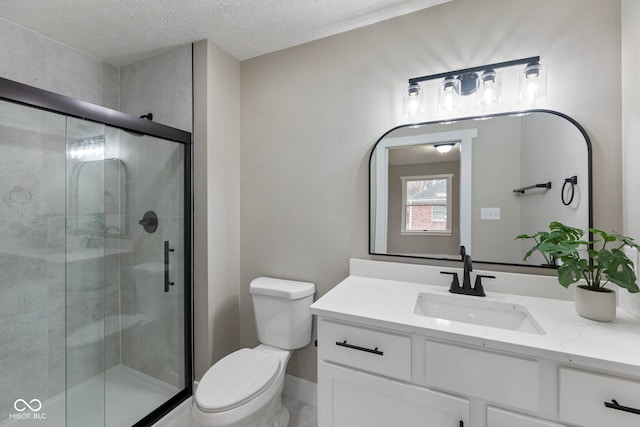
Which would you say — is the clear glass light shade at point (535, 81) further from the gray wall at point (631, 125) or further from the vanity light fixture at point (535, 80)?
the gray wall at point (631, 125)

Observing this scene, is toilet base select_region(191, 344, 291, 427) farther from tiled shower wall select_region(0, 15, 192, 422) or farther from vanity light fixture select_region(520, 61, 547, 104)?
vanity light fixture select_region(520, 61, 547, 104)

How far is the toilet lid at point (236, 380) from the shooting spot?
125cm

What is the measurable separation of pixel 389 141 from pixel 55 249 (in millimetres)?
2085

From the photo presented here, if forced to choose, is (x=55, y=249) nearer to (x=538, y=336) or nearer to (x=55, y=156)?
(x=55, y=156)

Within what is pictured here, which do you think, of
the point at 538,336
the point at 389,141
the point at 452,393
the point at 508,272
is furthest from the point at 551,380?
the point at 389,141

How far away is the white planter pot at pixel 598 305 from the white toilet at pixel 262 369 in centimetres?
129

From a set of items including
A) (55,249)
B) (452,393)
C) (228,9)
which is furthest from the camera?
(55,249)

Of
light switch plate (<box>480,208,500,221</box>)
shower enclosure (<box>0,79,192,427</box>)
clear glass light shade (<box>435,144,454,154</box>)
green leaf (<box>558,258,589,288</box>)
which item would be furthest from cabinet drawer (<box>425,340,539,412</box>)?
shower enclosure (<box>0,79,192,427</box>)

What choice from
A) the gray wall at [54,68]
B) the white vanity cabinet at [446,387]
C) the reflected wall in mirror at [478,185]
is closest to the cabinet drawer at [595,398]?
the white vanity cabinet at [446,387]

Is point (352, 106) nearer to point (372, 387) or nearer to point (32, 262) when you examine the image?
point (372, 387)

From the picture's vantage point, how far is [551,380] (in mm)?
868

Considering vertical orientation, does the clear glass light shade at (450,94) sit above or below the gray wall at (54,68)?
below

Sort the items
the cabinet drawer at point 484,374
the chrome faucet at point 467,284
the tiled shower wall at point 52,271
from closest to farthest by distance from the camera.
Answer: the cabinet drawer at point 484,374 < the chrome faucet at point 467,284 < the tiled shower wall at point 52,271

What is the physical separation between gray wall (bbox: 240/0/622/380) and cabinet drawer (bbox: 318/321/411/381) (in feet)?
2.11
